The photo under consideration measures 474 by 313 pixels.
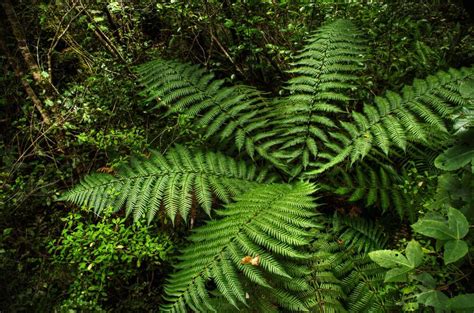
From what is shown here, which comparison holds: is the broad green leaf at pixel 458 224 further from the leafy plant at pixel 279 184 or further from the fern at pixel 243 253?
the fern at pixel 243 253

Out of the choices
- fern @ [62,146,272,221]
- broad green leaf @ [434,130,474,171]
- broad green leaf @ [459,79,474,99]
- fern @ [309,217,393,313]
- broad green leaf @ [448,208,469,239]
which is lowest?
fern @ [309,217,393,313]

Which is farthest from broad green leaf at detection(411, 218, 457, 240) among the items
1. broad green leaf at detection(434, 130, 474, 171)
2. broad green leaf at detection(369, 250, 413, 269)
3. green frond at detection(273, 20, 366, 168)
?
green frond at detection(273, 20, 366, 168)

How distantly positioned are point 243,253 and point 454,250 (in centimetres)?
92

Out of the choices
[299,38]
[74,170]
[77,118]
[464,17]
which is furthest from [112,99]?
[464,17]

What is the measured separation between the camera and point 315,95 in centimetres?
271

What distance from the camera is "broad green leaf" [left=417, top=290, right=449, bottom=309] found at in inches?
58.4

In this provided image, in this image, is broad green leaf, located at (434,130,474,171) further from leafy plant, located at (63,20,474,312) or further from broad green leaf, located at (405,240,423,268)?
broad green leaf, located at (405,240,423,268)

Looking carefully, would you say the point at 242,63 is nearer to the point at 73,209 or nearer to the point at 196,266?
the point at 73,209

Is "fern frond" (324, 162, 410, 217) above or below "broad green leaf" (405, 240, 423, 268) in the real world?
below

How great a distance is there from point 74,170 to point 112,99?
683 mm

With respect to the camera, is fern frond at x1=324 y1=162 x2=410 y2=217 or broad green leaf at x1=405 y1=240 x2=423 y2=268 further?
fern frond at x1=324 y1=162 x2=410 y2=217

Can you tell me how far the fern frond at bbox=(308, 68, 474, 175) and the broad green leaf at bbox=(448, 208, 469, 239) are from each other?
0.76 metres

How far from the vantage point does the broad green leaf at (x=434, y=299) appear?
58.4 inches

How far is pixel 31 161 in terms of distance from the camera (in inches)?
120
